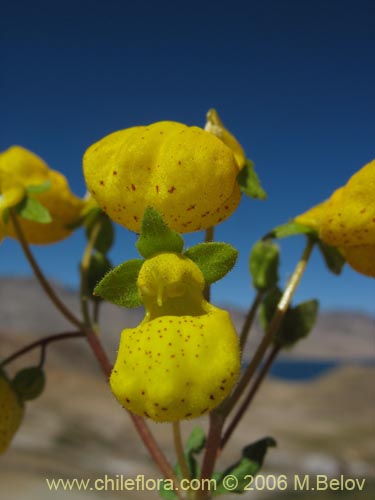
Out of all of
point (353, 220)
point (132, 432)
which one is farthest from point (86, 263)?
point (132, 432)

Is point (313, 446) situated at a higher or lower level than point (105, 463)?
lower

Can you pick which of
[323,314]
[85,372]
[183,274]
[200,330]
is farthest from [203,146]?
[323,314]

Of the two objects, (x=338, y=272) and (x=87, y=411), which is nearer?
(x=338, y=272)

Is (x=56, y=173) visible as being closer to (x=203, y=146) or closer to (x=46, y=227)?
(x=46, y=227)

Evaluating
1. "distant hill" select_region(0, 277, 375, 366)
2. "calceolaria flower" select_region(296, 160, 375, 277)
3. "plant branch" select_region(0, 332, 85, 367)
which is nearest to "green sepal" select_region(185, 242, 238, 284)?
"calceolaria flower" select_region(296, 160, 375, 277)

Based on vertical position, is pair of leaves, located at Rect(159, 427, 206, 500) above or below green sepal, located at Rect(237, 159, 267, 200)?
below

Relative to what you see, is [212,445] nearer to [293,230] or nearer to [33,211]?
[293,230]

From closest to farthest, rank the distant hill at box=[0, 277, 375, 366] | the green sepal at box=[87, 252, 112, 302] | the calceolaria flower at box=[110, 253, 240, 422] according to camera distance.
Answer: the calceolaria flower at box=[110, 253, 240, 422] → the green sepal at box=[87, 252, 112, 302] → the distant hill at box=[0, 277, 375, 366]

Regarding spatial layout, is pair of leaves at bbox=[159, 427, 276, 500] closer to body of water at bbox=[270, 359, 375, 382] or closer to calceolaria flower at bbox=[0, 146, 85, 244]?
calceolaria flower at bbox=[0, 146, 85, 244]
